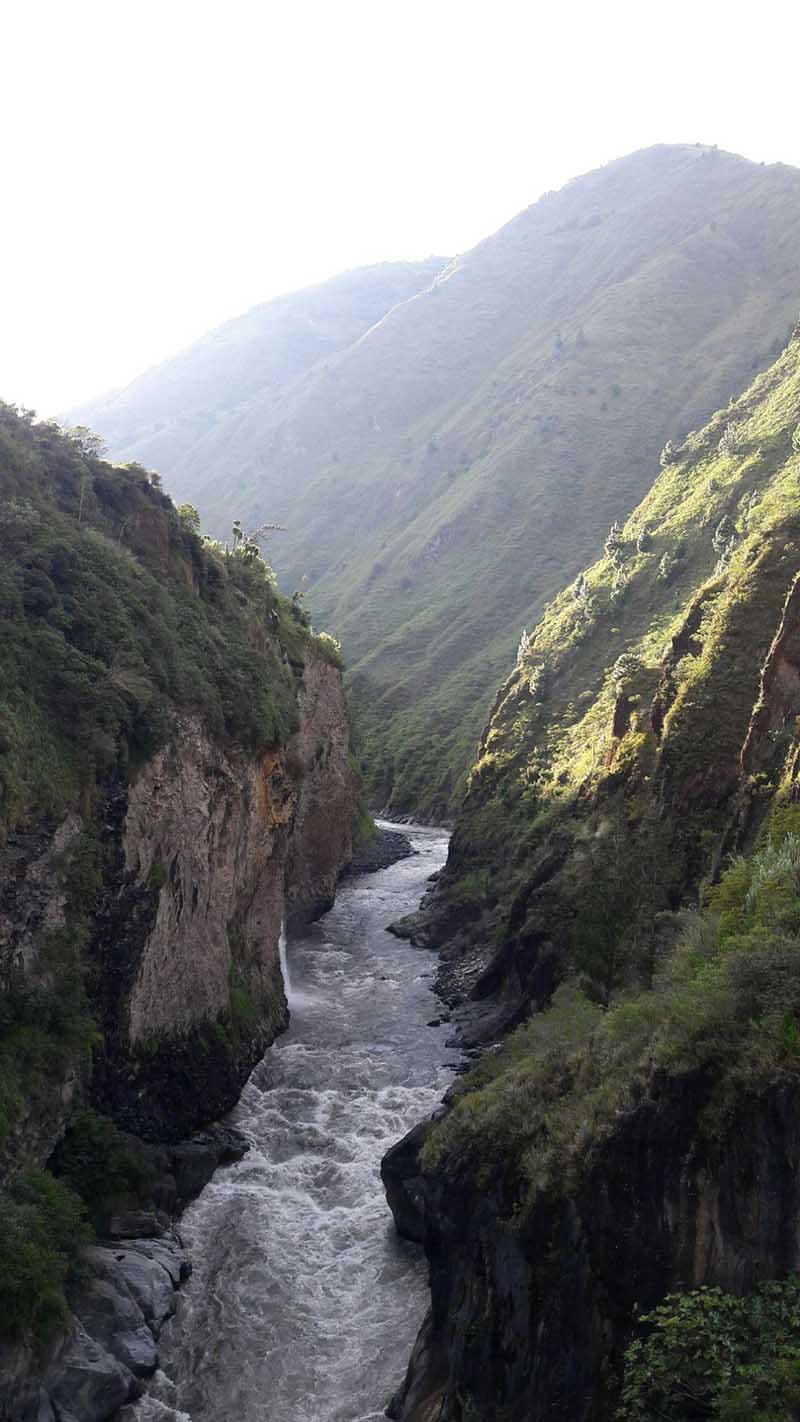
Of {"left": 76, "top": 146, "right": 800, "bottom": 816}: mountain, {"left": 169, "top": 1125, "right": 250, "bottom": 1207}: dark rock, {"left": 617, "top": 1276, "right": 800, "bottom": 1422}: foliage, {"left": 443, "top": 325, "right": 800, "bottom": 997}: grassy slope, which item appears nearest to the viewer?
{"left": 617, "top": 1276, "right": 800, "bottom": 1422}: foliage

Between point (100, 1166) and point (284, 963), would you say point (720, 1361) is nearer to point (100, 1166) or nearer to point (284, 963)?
point (100, 1166)

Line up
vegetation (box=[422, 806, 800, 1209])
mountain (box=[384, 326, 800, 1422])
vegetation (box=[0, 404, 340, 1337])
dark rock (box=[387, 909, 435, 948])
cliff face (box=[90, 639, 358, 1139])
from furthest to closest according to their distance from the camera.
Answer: dark rock (box=[387, 909, 435, 948]) < cliff face (box=[90, 639, 358, 1139]) < vegetation (box=[0, 404, 340, 1337]) < vegetation (box=[422, 806, 800, 1209]) < mountain (box=[384, 326, 800, 1422])

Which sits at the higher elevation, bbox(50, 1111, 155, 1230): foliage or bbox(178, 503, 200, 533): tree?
bbox(178, 503, 200, 533): tree

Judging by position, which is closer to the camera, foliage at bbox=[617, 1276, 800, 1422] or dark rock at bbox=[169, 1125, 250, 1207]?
foliage at bbox=[617, 1276, 800, 1422]

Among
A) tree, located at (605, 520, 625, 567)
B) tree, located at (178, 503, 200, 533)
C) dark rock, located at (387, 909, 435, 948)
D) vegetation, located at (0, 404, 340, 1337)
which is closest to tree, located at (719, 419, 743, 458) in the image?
tree, located at (605, 520, 625, 567)

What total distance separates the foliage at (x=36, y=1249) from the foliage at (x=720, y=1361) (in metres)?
11.6

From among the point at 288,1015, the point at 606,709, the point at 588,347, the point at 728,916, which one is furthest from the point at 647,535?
the point at 588,347

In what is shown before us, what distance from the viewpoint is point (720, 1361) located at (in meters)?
12.4

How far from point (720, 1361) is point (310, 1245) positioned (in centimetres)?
1600

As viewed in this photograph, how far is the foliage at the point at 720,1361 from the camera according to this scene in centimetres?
1182

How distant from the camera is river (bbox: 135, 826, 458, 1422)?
20922mm

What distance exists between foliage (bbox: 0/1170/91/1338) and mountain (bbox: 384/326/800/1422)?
24.1 ft

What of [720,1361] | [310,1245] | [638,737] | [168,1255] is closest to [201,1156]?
[168,1255]

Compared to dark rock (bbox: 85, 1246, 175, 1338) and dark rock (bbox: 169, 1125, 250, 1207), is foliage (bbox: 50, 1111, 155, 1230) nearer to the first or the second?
dark rock (bbox: 85, 1246, 175, 1338)
